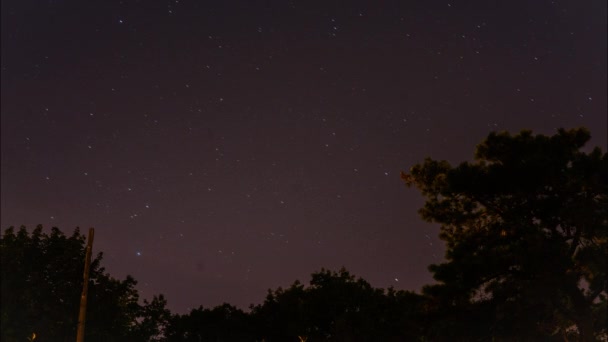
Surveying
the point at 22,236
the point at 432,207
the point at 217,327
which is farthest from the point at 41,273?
the point at 432,207

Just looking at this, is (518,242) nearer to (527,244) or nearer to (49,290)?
(527,244)

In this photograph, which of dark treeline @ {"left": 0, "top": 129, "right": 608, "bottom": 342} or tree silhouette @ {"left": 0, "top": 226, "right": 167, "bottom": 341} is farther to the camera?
tree silhouette @ {"left": 0, "top": 226, "right": 167, "bottom": 341}

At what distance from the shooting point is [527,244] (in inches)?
923

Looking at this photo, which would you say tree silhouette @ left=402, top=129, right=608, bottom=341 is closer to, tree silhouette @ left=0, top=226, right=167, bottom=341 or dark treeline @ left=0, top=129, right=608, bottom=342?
dark treeline @ left=0, top=129, right=608, bottom=342

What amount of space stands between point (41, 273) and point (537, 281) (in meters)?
35.4

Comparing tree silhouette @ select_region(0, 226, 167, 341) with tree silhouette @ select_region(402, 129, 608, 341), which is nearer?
tree silhouette @ select_region(402, 129, 608, 341)

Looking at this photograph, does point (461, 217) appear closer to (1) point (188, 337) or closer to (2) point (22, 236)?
(2) point (22, 236)

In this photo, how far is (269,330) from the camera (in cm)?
5419

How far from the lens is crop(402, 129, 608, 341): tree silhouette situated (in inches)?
894

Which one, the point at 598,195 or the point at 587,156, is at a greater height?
the point at 587,156

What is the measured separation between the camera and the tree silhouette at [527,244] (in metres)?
22.7

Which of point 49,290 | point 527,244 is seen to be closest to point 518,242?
point 527,244

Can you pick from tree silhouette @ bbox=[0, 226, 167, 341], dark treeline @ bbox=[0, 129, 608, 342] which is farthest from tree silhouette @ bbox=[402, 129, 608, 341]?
tree silhouette @ bbox=[0, 226, 167, 341]

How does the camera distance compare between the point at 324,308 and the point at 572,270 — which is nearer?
the point at 572,270
